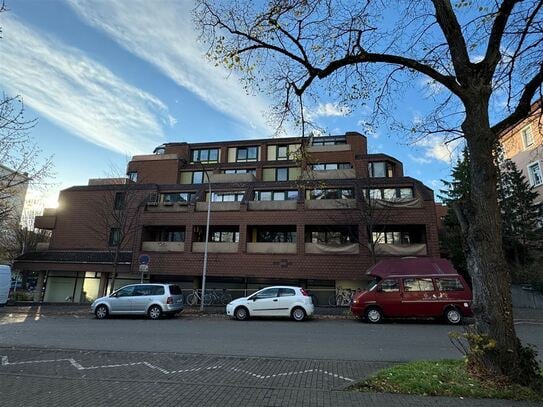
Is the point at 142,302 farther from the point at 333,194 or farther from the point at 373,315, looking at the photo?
the point at 333,194

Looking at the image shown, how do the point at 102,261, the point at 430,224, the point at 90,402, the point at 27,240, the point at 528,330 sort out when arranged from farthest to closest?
1. the point at 27,240
2. the point at 102,261
3. the point at 430,224
4. the point at 528,330
5. the point at 90,402

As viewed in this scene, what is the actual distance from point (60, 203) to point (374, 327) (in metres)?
27.4

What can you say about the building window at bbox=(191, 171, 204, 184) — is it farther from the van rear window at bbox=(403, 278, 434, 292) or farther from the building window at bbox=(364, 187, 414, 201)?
the van rear window at bbox=(403, 278, 434, 292)

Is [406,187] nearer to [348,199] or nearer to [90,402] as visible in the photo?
[348,199]

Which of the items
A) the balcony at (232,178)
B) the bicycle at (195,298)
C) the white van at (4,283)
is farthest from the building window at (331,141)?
the white van at (4,283)

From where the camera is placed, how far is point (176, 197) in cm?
2888

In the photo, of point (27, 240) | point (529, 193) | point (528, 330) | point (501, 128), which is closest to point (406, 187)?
point (529, 193)

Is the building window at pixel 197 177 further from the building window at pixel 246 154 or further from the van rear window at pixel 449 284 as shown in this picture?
the van rear window at pixel 449 284

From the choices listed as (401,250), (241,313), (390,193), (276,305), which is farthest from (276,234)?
(276,305)

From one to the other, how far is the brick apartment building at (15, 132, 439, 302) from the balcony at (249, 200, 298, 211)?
7 centimetres

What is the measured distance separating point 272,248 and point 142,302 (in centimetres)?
978

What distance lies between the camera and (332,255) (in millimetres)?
23484

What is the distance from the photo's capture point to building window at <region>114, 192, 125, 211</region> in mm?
27656

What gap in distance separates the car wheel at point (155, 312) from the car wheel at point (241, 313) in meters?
3.67
